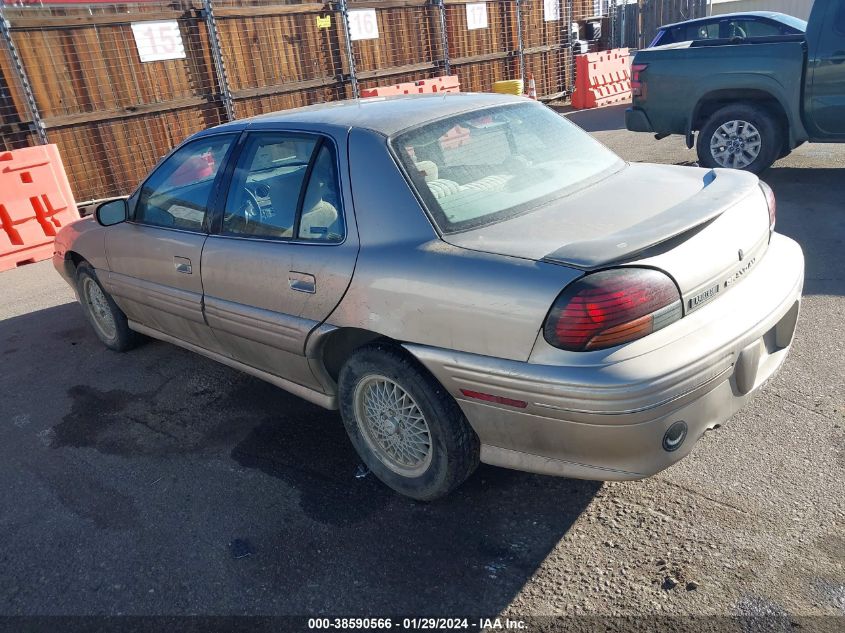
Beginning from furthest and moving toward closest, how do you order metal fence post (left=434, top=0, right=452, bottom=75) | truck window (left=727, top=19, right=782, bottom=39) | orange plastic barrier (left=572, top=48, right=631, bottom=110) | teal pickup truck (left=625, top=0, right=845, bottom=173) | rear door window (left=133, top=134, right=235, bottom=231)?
orange plastic barrier (left=572, top=48, right=631, bottom=110)
metal fence post (left=434, top=0, right=452, bottom=75)
truck window (left=727, top=19, right=782, bottom=39)
teal pickup truck (left=625, top=0, right=845, bottom=173)
rear door window (left=133, top=134, right=235, bottom=231)

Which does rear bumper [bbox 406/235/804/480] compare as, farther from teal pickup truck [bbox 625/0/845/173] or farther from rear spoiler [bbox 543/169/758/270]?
teal pickup truck [bbox 625/0/845/173]

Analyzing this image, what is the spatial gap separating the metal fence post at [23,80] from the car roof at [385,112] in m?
7.00

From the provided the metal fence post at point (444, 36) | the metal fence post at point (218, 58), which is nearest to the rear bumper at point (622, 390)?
the metal fence post at point (218, 58)

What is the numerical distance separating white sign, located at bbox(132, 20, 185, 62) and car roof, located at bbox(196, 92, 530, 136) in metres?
7.78

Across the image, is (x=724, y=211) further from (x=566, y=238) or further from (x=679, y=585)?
(x=679, y=585)

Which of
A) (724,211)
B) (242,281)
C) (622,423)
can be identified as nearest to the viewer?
(622,423)

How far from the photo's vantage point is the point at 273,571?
275cm

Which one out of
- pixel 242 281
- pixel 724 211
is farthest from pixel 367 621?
pixel 724 211

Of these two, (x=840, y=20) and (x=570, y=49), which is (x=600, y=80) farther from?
(x=840, y=20)

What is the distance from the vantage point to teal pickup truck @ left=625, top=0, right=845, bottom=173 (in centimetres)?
702

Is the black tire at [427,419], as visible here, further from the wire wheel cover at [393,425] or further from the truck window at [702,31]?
the truck window at [702,31]

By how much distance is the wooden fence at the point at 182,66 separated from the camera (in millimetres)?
9492

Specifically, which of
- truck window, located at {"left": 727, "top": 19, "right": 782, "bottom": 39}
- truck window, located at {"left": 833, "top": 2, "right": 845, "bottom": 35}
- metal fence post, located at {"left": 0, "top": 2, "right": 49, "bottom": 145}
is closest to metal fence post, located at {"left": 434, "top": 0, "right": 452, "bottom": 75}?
truck window, located at {"left": 727, "top": 19, "right": 782, "bottom": 39}

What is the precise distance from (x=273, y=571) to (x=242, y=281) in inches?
57.4
